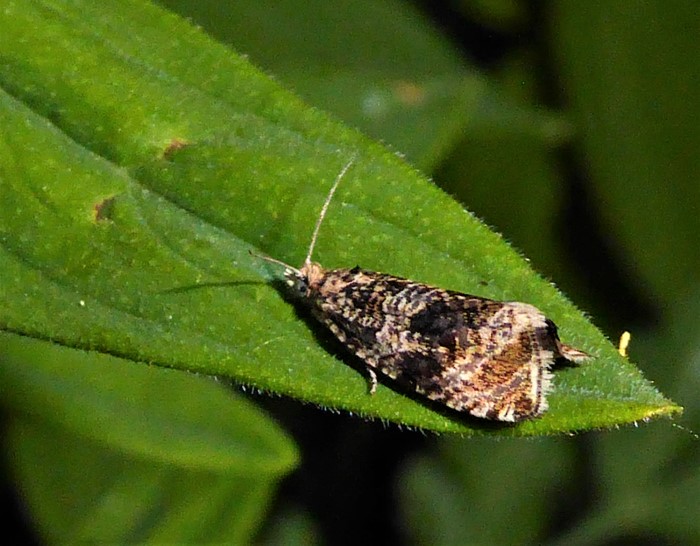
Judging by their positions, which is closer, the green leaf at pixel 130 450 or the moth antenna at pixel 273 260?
the moth antenna at pixel 273 260

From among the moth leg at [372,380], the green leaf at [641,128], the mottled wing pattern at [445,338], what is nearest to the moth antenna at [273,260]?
the mottled wing pattern at [445,338]

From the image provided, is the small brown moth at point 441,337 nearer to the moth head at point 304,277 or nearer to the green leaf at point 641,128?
the moth head at point 304,277

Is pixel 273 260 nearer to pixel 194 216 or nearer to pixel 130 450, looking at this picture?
pixel 194 216

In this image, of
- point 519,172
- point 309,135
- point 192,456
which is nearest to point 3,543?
point 192,456

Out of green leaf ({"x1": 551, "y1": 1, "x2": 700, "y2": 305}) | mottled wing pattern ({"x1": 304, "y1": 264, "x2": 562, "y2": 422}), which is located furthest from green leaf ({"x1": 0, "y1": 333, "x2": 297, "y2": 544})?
green leaf ({"x1": 551, "y1": 1, "x2": 700, "y2": 305})

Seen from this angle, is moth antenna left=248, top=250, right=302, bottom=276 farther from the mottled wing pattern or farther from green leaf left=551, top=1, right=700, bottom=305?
green leaf left=551, top=1, right=700, bottom=305
